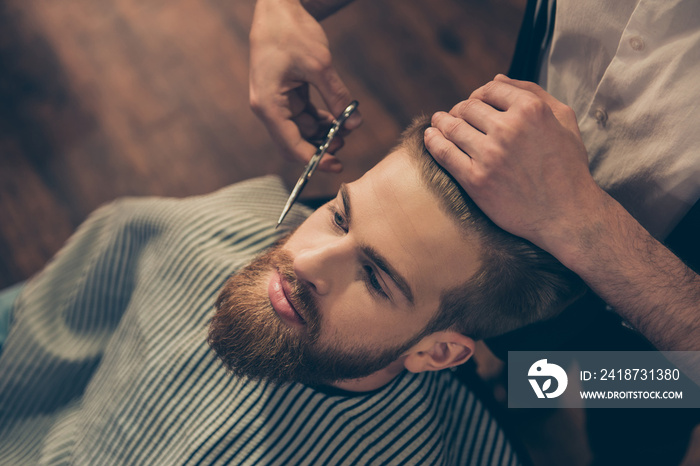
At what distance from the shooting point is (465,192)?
1.08 metres

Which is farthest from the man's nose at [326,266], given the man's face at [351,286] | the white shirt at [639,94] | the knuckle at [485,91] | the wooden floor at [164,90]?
the wooden floor at [164,90]

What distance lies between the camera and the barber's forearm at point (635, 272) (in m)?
0.99

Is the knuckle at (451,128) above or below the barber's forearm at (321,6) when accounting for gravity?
below

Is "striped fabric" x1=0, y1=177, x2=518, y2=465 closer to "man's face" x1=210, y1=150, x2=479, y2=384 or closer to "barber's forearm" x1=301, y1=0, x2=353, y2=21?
"man's face" x1=210, y1=150, x2=479, y2=384

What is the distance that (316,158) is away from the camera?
1.35 m

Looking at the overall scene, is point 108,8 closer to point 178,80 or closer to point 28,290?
point 178,80

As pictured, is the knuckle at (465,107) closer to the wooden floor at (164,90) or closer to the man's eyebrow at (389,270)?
the man's eyebrow at (389,270)

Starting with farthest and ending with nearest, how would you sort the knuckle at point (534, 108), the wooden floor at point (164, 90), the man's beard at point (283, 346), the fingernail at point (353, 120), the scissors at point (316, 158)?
the wooden floor at point (164, 90)
the fingernail at point (353, 120)
the scissors at point (316, 158)
the man's beard at point (283, 346)
the knuckle at point (534, 108)

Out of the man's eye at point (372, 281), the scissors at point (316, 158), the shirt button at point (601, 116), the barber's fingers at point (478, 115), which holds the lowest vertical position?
the man's eye at point (372, 281)

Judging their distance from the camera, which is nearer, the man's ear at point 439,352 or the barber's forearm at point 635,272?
the barber's forearm at point 635,272

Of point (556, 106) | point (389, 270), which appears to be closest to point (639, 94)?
point (556, 106)

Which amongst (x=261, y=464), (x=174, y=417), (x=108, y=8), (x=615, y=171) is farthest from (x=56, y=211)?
(x=615, y=171)

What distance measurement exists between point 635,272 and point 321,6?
3.99 feet

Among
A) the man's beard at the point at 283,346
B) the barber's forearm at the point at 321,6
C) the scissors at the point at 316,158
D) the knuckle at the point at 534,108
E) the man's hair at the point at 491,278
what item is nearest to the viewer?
the knuckle at the point at 534,108
